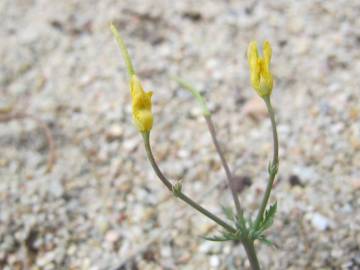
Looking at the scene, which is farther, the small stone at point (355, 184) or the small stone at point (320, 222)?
→ the small stone at point (355, 184)

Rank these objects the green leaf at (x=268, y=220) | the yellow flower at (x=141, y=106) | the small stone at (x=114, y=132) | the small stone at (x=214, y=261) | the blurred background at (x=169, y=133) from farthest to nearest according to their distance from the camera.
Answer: the small stone at (x=114, y=132)
the blurred background at (x=169, y=133)
the small stone at (x=214, y=261)
the green leaf at (x=268, y=220)
the yellow flower at (x=141, y=106)

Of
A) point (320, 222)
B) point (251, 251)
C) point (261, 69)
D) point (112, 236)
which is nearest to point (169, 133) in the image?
point (112, 236)

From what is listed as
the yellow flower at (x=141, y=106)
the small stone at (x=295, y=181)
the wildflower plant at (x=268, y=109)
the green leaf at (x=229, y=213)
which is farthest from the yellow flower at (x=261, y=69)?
the small stone at (x=295, y=181)

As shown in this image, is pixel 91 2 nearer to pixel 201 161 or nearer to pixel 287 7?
pixel 287 7

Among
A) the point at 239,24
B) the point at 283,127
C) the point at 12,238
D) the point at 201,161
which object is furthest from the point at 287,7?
the point at 12,238

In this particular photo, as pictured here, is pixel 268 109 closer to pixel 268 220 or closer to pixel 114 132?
pixel 268 220

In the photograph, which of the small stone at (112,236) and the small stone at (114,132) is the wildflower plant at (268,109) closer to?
the small stone at (112,236)
